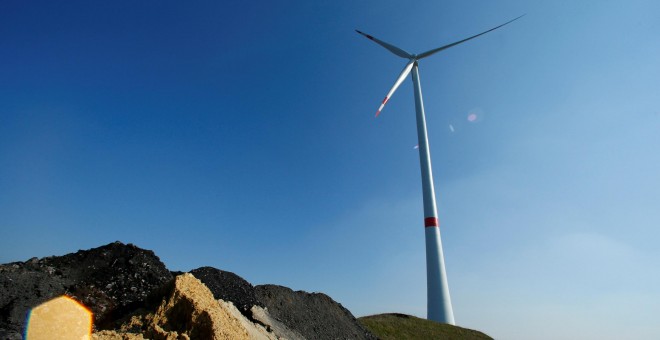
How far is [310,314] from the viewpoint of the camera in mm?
20516

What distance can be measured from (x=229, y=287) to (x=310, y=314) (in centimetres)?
541

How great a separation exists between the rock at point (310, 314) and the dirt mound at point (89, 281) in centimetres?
595

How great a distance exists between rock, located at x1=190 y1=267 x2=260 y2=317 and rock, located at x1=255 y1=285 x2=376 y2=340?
1.23 meters

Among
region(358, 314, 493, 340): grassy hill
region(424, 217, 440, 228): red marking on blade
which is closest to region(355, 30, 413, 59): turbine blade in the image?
region(424, 217, 440, 228): red marking on blade

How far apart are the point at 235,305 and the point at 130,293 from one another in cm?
402

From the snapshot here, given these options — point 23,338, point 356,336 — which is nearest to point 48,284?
point 23,338

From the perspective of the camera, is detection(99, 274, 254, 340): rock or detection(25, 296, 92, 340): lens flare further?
detection(99, 274, 254, 340): rock

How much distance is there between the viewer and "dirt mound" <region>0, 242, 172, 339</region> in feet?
34.9

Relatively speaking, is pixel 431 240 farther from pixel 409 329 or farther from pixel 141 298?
pixel 141 298

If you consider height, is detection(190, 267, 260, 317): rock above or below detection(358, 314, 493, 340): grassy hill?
below

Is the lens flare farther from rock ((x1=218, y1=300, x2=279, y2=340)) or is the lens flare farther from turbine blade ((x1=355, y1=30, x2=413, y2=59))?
turbine blade ((x1=355, y1=30, x2=413, y2=59))

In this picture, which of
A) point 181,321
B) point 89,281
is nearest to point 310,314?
point 89,281

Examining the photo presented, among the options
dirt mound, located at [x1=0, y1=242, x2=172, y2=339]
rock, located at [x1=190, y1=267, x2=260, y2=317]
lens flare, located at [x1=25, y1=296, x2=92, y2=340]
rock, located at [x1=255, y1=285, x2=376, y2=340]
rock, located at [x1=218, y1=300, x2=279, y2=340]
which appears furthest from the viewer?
rock, located at [x1=255, y1=285, x2=376, y2=340]

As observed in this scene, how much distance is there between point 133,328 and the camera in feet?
31.8
